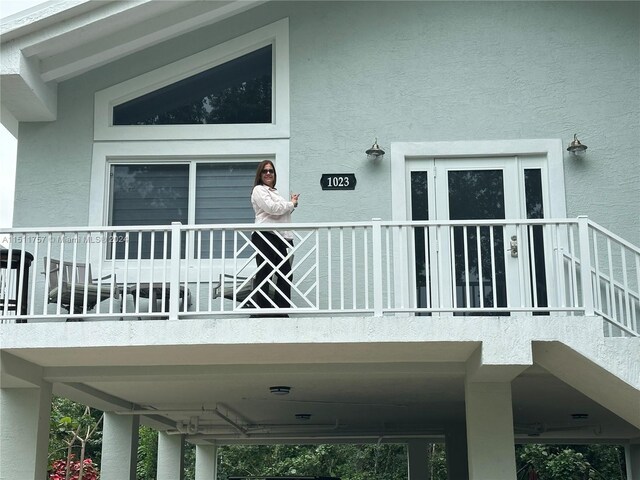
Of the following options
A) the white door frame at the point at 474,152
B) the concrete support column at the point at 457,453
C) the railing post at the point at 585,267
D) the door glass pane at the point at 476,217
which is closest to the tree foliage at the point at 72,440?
the concrete support column at the point at 457,453

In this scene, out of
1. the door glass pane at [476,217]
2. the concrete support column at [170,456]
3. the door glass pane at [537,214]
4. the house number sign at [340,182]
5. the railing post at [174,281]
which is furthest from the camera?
the concrete support column at [170,456]

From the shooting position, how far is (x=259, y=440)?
17.5 metres

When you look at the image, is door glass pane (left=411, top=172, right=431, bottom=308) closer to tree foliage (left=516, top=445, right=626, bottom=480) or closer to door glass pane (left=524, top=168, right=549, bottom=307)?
door glass pane (left=524, top=168, right=549, bottom=307)

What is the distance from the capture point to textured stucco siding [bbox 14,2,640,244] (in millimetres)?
10242

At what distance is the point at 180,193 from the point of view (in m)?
10.5

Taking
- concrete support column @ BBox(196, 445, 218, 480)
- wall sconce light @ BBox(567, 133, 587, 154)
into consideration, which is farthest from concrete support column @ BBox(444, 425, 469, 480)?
wall sconce light @ BBox(567, 133, 587, 154)

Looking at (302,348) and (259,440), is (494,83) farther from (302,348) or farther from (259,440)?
(259,440)

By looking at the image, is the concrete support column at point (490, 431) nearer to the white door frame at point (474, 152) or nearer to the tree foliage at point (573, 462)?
the white door frame at point (474, 152)

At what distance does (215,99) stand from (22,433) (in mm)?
4218

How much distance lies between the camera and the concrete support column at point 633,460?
623 inches

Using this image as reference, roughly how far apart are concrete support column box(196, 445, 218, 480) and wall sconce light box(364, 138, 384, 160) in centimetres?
941

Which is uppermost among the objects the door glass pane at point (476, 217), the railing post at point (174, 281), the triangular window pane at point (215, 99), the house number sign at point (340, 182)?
the triangular window pane at point (215, 99)

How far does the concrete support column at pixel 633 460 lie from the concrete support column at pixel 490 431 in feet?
27.3

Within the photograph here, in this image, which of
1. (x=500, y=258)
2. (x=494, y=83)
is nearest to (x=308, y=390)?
(x=500, y=258)
